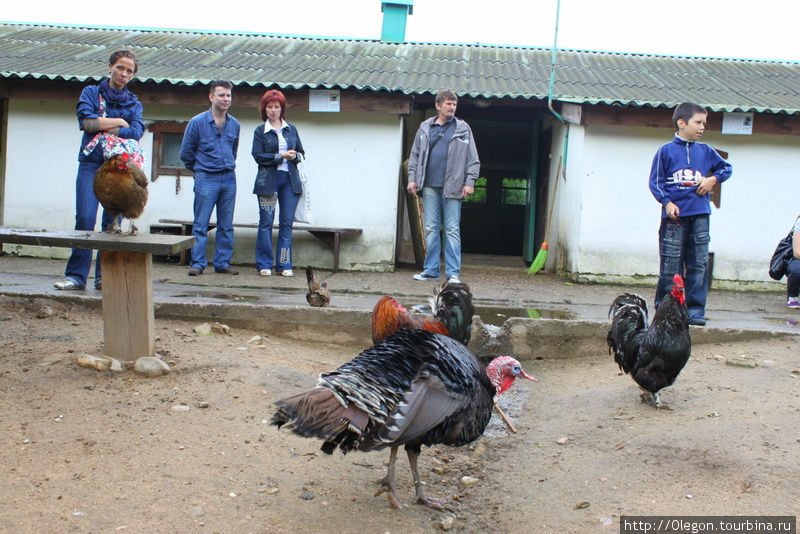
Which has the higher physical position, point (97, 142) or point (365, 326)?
point (97, 142)

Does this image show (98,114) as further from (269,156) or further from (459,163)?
(459,163)

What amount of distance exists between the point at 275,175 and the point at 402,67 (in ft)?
13.2

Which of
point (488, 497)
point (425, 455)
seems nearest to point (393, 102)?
point (425, 455)

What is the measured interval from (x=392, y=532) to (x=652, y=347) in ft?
8.60

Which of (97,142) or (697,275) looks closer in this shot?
(97,142)

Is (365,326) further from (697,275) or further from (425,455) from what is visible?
(697,275)

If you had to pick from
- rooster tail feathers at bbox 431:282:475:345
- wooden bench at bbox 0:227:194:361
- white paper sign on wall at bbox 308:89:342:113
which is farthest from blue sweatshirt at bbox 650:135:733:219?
white paper sign on wall at bbox 308:89:342:113

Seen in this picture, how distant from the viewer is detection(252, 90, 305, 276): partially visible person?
9414mm

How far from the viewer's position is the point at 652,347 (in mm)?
5344

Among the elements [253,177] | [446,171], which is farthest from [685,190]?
[253,177]

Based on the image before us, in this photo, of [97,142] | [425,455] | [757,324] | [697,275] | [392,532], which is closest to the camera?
[392,532]

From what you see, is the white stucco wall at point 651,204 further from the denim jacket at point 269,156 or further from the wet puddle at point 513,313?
the denim jacket at point 269,156

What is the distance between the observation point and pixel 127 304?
5402 mm

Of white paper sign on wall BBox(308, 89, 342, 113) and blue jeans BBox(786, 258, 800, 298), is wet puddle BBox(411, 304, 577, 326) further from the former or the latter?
white paper sign on wall BBox(308, 89, 342, 113)
